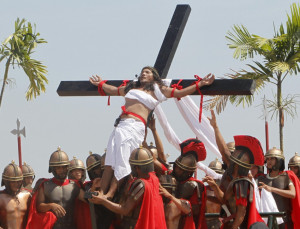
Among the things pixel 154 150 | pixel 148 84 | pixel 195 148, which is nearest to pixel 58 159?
pixel 154 150

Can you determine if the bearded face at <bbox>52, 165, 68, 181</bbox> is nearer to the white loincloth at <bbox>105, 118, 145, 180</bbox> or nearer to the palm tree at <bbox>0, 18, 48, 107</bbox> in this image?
the white loincloth at <bbox>105, 118, 145, 180</bbox>

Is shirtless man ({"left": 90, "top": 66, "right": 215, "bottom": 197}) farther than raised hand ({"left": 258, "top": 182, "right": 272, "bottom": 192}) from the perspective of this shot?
No

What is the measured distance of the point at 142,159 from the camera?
501 inches

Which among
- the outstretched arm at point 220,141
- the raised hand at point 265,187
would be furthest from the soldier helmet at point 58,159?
the raised hand at point 265,187

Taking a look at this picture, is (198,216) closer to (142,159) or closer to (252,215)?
(252,215)

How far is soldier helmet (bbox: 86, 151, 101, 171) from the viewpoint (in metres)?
14.3

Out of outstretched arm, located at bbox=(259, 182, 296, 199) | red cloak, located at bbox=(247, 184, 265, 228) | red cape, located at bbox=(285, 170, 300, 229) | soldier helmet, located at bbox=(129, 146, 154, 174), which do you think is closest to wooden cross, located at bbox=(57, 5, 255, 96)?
soldier helmet, located at bbox=(129, 146, 154, 174)

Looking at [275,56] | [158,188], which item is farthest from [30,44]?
[158,188]

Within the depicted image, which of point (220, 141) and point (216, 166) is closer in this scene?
point (220, 141)

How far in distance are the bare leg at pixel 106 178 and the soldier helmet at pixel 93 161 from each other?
1.13 metres

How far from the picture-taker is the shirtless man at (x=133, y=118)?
13.1 m

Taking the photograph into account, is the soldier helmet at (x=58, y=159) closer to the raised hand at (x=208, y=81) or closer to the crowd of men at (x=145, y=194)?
the crowd of men at (x=145, y=194)

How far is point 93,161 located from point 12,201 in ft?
4.51

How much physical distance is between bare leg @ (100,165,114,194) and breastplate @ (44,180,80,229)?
967mm
